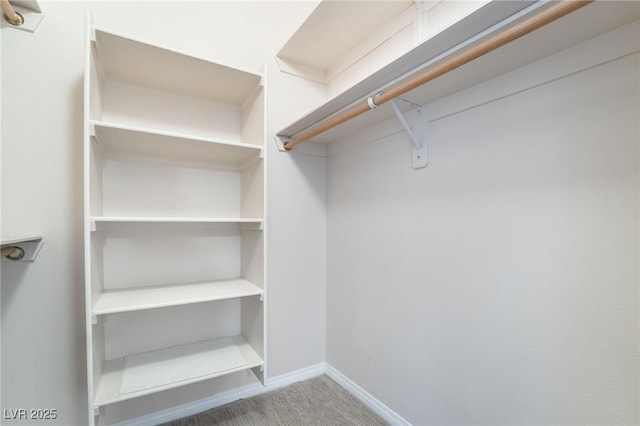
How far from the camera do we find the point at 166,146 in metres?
1.52

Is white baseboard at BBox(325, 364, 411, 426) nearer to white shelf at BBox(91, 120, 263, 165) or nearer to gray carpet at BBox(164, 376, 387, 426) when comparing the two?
gray carpet at BBox(164, 376, 387, 426)

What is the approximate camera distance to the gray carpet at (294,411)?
167 cm

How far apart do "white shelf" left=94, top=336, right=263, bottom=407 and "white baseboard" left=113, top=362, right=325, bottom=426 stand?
358mm

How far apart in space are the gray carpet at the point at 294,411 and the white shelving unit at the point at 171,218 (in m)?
0.31

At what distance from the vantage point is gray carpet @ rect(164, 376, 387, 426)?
1.67 m

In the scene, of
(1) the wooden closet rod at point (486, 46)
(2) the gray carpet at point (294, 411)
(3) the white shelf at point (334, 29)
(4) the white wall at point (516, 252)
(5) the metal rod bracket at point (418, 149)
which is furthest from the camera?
(2) the gray carpet at point (294, 411)

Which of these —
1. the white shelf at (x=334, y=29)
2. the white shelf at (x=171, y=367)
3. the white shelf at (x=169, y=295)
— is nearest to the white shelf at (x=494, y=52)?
the white shelf at (x=334, y=29)

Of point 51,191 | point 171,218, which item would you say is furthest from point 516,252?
point 51,191

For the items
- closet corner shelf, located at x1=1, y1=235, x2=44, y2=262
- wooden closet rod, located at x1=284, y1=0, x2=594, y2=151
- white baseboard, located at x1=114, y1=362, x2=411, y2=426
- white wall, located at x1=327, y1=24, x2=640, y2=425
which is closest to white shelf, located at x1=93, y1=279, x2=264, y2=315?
closet corner shelf, located at x1=1, y1=235, x2=44, y2=262

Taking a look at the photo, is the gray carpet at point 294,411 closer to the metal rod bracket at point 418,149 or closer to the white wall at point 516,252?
the white wall at point 516,252

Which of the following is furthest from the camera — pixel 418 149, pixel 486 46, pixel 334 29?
pixel 334 29

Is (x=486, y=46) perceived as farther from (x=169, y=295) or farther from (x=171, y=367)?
(x=171, y=367)

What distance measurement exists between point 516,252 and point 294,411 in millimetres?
1567

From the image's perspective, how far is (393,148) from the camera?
1.64 meters
